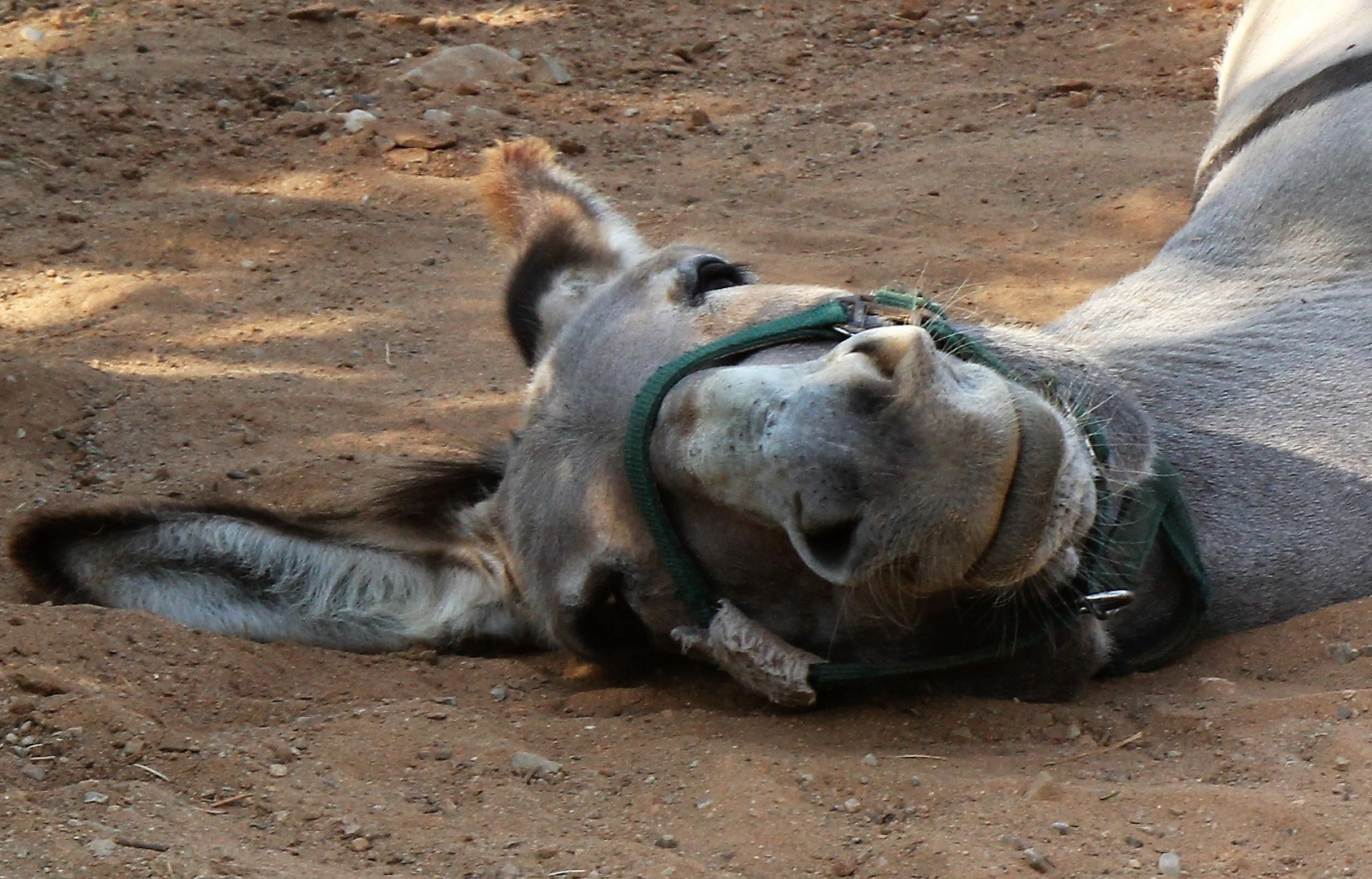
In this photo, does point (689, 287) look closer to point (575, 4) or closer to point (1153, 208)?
point (1153, 208)

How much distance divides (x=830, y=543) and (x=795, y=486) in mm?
120

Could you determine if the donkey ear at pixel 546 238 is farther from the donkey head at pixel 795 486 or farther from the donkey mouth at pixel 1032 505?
the donkey mouth at pixel 1032 505

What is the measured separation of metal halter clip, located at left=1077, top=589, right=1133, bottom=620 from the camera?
2617mm

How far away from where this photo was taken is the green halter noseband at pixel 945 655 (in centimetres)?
273

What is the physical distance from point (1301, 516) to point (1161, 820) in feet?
3.45

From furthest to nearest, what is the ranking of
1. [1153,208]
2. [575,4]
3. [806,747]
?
1. [575,4]
2. [1153,208]
3. [806,747]

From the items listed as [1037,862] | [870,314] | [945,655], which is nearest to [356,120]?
[870,314]

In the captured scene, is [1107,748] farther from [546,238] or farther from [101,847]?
[546,238]

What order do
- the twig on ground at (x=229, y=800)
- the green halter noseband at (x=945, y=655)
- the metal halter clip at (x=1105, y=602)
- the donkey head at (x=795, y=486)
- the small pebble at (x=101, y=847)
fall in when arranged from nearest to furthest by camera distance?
1. the small pebble at (x=101, y=847)
2. the donkey head at (x=795, y=486)
3. the twig on ground at (x=229, y=800)
4. the metal halter clip at (x=1105, y=602)
5. the green halter noseband at (x=945, y=655)

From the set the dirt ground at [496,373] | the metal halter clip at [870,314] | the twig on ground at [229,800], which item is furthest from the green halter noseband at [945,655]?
the twig on ground at [229,800]

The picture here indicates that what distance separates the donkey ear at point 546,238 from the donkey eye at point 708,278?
0.56 metres

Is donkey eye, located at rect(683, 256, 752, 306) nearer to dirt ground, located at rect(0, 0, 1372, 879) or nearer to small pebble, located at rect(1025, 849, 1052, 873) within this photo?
dirt ground, located at rect(0, 0, 1372, 879)

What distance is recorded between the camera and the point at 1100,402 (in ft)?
9.57

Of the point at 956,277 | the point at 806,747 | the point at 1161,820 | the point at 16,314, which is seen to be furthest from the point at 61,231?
the point at 1161,820
